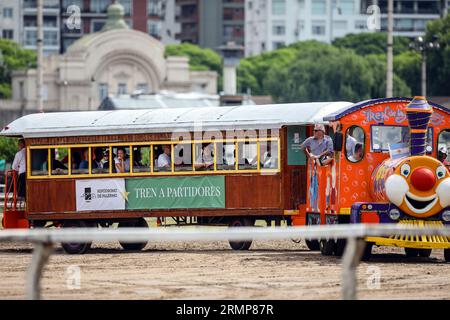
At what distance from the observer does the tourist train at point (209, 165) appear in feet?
86.3

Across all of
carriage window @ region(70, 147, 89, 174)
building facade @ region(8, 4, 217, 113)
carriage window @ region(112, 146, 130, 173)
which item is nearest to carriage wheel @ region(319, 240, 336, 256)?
carriage window @ region(112, 146, 130, 173)

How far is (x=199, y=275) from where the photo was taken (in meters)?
21.9

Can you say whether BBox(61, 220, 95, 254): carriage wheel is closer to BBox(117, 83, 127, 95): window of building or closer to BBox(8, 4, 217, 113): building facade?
BBox(8, 4, 217, 113): building facade

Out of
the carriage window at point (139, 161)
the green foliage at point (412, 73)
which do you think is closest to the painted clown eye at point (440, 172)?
the carriage window at point (139, 161)

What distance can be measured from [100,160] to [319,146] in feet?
15.8

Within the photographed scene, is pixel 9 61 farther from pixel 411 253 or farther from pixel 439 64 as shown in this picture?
pixel 411 253

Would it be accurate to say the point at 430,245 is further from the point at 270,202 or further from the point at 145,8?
the point at 145,8

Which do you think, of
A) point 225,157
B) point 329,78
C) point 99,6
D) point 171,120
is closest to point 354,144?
point 225,157

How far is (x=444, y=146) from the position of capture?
91.3 ft

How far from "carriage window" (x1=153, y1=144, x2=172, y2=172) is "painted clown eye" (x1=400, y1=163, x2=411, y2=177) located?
6.11 m

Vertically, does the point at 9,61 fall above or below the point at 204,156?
above

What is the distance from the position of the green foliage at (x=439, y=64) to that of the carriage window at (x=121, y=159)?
9385 centimetres

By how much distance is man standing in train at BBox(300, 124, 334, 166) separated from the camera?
88.0 ft
